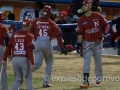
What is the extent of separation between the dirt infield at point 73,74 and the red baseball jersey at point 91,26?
1.21 m

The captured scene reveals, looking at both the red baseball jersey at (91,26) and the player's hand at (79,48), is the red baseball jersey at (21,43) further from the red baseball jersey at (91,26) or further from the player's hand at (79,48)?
the player's hand at (79,48)

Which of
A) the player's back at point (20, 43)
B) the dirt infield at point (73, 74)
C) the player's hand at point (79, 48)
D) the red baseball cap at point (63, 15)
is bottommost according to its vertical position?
the dirt infield at point (73, 74)

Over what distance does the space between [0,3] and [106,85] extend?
1211 cm

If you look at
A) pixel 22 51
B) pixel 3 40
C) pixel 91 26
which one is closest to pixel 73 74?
pixel 91 26

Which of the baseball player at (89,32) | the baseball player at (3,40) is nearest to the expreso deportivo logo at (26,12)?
the baseball player at (89,32)

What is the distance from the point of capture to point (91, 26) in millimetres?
12828

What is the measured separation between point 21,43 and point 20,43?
0.07ft

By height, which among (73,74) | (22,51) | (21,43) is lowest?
(73,74)

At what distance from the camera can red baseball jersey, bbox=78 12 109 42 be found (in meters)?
12.8

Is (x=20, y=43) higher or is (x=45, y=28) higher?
(x=45, y=28)

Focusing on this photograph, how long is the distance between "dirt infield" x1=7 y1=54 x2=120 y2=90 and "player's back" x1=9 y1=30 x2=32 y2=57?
2164 mm

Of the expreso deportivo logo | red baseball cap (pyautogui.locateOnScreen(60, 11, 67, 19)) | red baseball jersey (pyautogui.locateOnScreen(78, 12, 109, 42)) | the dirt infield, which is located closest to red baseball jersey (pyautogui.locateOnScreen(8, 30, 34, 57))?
the dirt infield

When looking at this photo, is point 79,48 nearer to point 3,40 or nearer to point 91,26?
point 91,26

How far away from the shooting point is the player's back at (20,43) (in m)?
10.9
